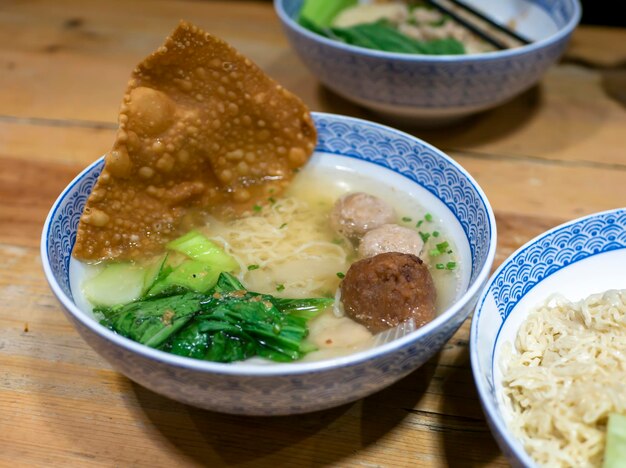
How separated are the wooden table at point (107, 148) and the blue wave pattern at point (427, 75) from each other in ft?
1.03

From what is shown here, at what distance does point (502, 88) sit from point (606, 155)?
0.62 m

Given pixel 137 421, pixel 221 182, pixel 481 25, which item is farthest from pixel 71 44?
pixel 137 421

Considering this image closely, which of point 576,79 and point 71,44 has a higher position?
point 576,79

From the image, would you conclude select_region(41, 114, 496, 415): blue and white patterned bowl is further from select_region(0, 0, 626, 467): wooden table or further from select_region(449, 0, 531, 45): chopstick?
select_region(449, 0, 531, 45): chopstick

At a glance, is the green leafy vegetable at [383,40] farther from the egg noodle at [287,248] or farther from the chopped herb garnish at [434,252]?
the chopped herb garnish at [434,252]

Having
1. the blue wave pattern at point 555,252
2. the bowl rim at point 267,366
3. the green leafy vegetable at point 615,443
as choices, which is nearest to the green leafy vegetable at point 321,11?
the blue wave pattern at point 555,252

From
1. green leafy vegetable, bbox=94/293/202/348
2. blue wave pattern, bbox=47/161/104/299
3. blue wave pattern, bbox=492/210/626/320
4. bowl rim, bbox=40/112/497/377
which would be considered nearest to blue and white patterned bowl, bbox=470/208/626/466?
blue wave pattern, bbox=492/210/626/320

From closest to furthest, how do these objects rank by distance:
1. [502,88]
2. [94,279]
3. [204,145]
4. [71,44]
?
[94,279] < [204,145] < [502,88] < [71,44]

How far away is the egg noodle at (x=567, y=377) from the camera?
1334mm

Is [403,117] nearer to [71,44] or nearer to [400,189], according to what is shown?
[400,189]

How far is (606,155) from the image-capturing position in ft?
9.24

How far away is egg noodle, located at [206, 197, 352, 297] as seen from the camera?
192 cm

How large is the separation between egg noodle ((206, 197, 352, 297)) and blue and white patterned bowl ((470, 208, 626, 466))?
50cm

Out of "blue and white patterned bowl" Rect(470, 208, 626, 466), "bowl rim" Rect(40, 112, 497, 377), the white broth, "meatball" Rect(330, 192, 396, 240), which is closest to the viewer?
"bowl rim" Rect(40, 112, 497, 377)
